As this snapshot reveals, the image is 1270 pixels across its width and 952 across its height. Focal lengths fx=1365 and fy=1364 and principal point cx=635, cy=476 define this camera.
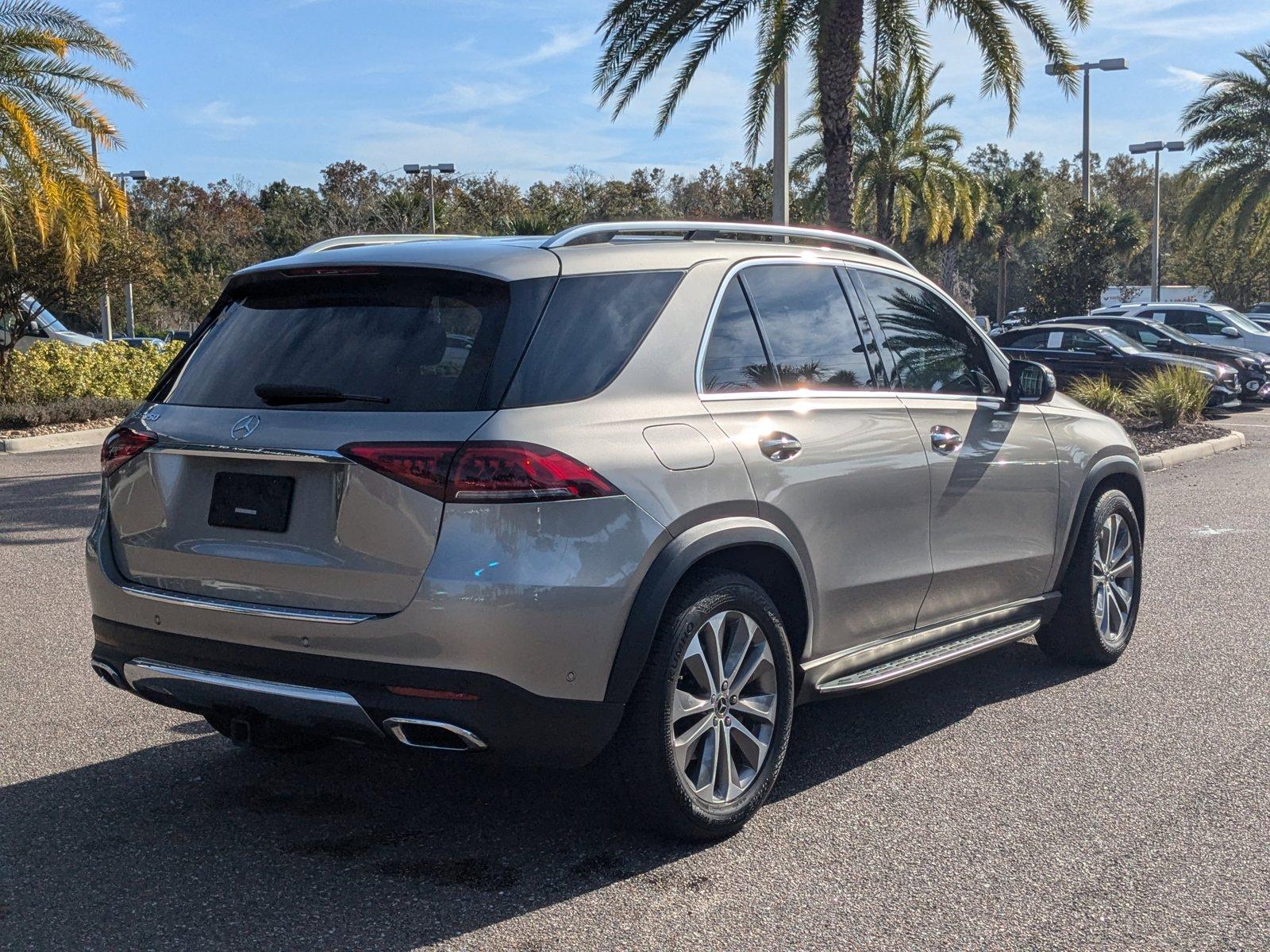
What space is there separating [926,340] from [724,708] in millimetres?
1986

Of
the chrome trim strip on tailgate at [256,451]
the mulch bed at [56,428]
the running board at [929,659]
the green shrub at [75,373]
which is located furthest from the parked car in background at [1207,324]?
the chrome trim strip on tailgate at [256,451]

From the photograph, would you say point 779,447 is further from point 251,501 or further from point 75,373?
point 75,373

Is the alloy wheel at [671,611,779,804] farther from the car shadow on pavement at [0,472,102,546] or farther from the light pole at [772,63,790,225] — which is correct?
the light pole at [772,63,790,225]

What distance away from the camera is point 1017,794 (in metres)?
4.57

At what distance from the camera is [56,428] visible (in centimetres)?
1872

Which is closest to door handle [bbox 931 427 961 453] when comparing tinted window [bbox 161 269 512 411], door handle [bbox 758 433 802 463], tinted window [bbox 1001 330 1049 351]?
door handle [bbox 758 433 802 463]

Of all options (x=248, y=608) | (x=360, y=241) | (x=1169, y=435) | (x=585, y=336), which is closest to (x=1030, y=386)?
(x=585, y=336)

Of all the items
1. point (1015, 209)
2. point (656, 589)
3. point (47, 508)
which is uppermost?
point (1015, 209)

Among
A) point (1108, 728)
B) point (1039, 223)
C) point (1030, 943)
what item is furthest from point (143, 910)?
point (1039, 223)

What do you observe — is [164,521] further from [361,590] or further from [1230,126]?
[1230,126]

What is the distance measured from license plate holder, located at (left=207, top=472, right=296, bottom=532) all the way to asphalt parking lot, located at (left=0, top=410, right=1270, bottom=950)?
844mm

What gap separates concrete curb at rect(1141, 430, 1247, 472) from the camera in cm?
1558

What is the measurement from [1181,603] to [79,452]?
44.4 feet

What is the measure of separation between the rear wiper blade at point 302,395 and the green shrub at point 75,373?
17606 mm
